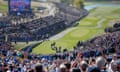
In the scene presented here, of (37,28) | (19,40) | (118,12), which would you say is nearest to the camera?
(19,40)

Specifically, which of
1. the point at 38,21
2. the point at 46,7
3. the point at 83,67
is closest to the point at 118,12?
the point at 46,7

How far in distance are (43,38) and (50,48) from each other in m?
10.1

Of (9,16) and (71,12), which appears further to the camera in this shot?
(71,12)

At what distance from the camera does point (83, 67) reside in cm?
1316

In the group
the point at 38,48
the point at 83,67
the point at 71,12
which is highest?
the point at 83,67

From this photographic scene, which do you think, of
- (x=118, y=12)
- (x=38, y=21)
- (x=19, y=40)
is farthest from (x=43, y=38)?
(x=118, y=12)

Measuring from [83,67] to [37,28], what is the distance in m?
62.4

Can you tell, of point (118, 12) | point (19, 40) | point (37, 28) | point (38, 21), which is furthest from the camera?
point (118, 12)

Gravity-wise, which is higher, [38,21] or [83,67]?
[83,67]

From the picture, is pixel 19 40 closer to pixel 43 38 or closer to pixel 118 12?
pixel 43 38

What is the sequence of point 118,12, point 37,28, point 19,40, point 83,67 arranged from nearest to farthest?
1. point 83,67
2. point 19,40
3. point 37,28
4. point 118,12

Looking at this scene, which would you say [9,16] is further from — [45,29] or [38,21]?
[45,29]

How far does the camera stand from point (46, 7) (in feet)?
439

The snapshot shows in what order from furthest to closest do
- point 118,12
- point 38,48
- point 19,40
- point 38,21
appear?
point 118,12
point 38,21
point 19,40
point 38,48
